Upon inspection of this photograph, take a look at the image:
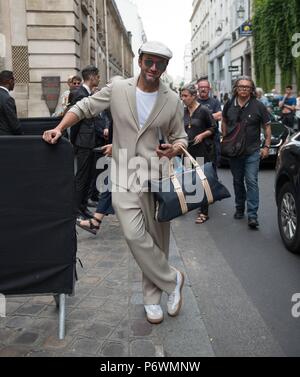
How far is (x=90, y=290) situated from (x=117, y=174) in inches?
51.4

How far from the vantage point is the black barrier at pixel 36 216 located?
320 cm

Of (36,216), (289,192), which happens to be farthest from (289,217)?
(36,216)

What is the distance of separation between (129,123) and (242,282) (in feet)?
6.78

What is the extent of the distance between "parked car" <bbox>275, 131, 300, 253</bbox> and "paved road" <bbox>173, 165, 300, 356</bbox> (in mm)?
187

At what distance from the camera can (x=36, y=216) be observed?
3.29 meters

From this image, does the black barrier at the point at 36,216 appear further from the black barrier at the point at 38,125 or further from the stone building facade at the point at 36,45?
the stone building facade at the point at 36,45

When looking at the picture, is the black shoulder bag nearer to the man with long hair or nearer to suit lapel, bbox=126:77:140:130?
the man with long hair

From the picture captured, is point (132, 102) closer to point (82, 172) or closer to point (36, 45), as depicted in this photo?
point (82, 172)

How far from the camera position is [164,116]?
365cm

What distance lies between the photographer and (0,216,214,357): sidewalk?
10.9 ft

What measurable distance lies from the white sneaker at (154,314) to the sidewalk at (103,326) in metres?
0.04

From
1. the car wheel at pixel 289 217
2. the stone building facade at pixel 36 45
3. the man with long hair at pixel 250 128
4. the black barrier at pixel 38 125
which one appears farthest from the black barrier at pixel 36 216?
the stone building facade at pixel 36 45
